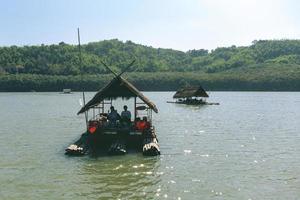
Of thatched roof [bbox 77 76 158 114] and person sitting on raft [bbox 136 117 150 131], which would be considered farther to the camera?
thatched roof [bbox 77 76 158 114]

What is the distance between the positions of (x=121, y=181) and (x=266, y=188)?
6.22 metres

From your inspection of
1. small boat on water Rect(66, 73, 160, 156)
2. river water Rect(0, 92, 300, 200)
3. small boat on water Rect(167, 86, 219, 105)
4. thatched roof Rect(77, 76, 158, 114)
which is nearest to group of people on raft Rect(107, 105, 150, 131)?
small boat on water Rect(66, 73, 160, 156)

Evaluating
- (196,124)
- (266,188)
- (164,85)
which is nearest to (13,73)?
(164,85)

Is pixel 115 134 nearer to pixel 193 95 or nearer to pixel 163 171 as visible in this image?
pixel 163 171

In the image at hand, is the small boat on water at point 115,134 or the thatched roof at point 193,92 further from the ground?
the thatched roof at point 193,92

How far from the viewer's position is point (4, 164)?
76.7 ft

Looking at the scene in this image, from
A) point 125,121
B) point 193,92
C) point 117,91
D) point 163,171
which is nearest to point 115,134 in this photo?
point 125,121

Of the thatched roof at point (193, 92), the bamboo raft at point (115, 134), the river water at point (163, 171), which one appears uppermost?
the thatched roof at point (193, 92)

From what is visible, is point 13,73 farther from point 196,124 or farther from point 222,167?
point 222,167

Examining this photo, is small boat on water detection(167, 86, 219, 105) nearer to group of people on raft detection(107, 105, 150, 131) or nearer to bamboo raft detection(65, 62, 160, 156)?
group of people on raft detection(107, 105, 150, 131)

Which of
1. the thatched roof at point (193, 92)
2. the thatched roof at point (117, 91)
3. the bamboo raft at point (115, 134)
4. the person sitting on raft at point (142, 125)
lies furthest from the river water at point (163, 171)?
the thatched roof at point (193, 92)

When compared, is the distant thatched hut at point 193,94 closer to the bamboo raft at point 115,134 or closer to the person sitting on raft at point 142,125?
the bamboo raft at point 115,134

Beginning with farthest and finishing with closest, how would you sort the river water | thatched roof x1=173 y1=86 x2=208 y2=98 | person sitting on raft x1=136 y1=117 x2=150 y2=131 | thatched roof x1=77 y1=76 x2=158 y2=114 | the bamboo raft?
1. thatched roof x1=173 y1=86 x2=208 y2=98
2. thatched roof x1=77 y1=76 x2=158 y2=114
3. person sitting on raft x1=136 y1=117 x2=150 y2=131
4. the bamboo raft
5. the river water

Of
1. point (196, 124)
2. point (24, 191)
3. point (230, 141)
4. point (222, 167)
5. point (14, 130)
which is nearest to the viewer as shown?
point (24, 191)
